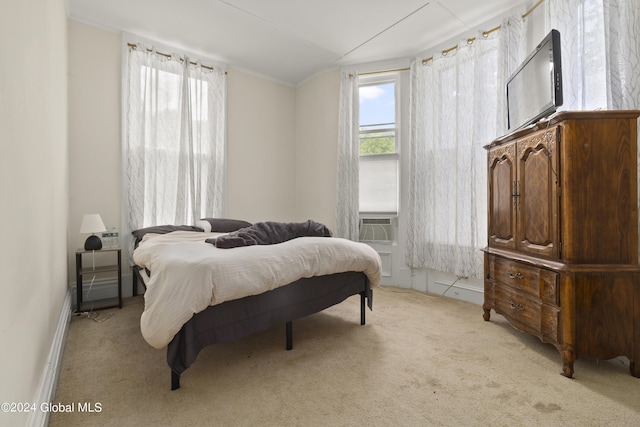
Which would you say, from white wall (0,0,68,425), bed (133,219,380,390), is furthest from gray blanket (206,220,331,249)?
white wall (0,0,68,425)

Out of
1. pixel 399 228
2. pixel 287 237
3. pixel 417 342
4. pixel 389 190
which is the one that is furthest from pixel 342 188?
pixel 417 342

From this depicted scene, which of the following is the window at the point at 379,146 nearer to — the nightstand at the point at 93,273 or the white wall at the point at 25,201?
the nightstand at the point at 93,273

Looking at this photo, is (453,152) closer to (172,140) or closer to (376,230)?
(376,230)

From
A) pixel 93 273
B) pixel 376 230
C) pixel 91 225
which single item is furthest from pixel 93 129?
pixel 376 230

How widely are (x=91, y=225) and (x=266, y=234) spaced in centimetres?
182

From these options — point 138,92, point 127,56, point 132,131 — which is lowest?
point 132,131

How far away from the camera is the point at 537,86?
6.86ft

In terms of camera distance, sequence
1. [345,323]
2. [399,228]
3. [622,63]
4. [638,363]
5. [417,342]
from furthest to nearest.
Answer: [399,228] < [345,323] < [417,342] < [622,63] < [638,363]

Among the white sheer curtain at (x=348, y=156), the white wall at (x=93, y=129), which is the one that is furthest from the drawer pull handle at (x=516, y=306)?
the white wall at (x=93, y=129)

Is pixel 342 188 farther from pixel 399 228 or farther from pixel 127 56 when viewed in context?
pixel 127 56

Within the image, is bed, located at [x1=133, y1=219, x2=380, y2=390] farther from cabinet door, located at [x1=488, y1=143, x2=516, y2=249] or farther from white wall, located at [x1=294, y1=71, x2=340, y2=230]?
white wall, located at [x1=294, y1=71, x2=340, y2=230]

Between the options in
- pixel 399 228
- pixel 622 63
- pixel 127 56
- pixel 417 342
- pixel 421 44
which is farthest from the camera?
pixel 399 228

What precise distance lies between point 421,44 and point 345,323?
126 inches

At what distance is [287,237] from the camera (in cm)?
223
